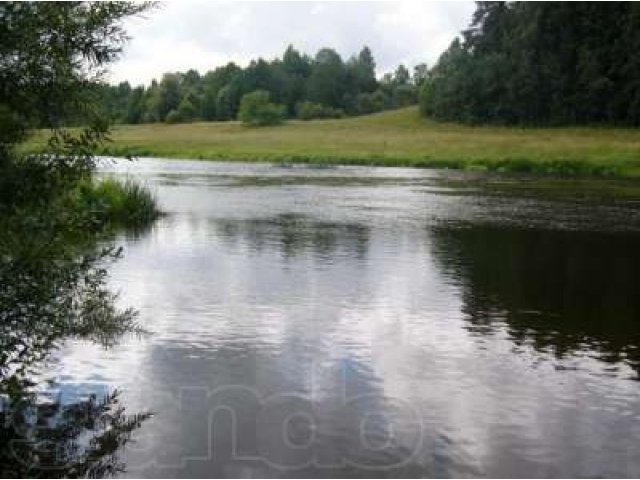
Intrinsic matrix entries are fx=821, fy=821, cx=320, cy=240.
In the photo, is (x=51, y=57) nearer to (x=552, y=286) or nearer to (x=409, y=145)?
(x=552, y=286)

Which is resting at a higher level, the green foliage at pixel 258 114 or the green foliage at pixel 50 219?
the green foliage at pixel 258 114

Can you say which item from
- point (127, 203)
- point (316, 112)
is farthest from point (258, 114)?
point (127, 203)

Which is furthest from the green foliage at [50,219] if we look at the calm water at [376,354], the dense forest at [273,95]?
the dense forest at [273,95]

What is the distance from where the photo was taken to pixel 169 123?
148625 mm

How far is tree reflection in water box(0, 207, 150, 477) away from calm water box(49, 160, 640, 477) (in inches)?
20.4

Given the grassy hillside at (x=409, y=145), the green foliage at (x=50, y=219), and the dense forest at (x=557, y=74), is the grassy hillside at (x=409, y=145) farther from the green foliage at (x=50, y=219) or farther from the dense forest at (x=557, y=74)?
the green foliage at (x=50, y=219)

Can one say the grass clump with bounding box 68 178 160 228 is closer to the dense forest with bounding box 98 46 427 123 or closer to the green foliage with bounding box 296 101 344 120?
the green foliage with bounding box 296 101 344 120

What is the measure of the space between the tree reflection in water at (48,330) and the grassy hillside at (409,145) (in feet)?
184

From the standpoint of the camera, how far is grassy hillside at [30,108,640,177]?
7006 centimetres

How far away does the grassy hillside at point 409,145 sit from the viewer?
70.1 meters

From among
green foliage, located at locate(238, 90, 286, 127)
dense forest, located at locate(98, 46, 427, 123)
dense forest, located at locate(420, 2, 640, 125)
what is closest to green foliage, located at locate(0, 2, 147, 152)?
dense forest, located at locate(420, 2, 640, 125)

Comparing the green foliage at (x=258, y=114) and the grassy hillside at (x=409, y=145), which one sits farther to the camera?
the green foliage at (x=258, y=114)

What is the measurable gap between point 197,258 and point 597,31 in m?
89.7

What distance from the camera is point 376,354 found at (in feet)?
43.4
